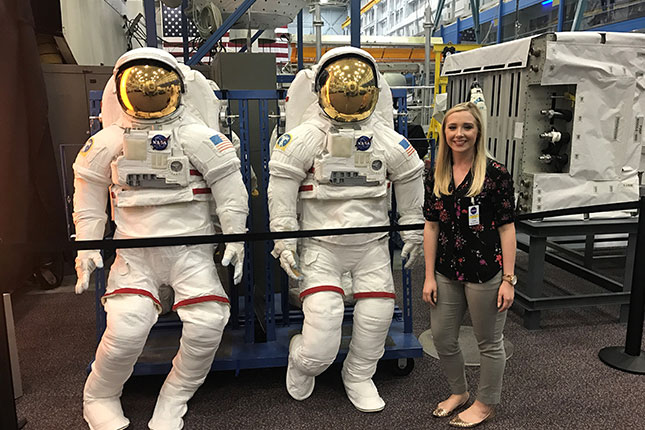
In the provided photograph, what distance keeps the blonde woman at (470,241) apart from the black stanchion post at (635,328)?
44.2 inches

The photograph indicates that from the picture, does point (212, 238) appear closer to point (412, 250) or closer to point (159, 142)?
point (159, 142)

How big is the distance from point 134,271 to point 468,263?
1.57 meters

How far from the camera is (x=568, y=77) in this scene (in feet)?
11.6

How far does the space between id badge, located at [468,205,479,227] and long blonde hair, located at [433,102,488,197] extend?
55 mm

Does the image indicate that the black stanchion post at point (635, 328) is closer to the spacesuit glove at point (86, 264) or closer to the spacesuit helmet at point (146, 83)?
the spacesuit helmet at point (146, 83)

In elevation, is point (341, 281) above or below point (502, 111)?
below

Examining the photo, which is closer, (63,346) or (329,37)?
(63,346)

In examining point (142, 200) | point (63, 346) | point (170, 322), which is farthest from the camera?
point (63, 346)

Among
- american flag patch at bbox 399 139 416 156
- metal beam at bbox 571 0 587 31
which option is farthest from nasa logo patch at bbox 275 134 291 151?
metal beam at bbox 571 0 587 31

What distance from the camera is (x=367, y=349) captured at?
8.80 feet

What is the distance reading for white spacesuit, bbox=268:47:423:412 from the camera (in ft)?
8.59

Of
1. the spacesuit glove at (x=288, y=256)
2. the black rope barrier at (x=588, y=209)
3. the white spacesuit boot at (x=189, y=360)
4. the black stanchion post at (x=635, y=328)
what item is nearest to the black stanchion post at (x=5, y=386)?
the white spacesuit boot at (x=189, y=360)

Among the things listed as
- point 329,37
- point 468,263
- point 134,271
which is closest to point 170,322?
point 134,271

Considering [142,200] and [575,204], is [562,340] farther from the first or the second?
[142,200]
